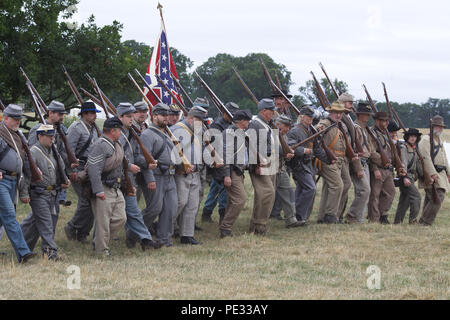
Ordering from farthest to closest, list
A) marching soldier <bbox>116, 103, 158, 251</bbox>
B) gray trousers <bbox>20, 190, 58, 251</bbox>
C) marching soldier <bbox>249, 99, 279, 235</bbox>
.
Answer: marching soldier <bbox>249, 99, 279, 235</bbox> → marching soldier <bbox>116, 103, 158, 251</bbox> → gray trousers <bbox>20, 190, 58, 251</bbox>

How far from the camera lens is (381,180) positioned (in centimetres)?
1218

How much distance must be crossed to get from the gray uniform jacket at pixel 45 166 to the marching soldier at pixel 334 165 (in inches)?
187

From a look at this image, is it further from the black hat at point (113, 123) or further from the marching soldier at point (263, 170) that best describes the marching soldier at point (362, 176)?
the black hat at point (113, 123)

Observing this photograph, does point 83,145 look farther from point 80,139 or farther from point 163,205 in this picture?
point 163,205

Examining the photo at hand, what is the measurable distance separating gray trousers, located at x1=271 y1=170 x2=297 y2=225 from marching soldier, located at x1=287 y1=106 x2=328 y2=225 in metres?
0.17

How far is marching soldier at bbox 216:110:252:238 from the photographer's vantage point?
10258 millimetres

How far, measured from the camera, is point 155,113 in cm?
958

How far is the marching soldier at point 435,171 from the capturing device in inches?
481

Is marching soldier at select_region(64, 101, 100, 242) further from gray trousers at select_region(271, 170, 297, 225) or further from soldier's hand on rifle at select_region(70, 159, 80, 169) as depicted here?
gray trousers at select_region(271, 170, 297, 225)

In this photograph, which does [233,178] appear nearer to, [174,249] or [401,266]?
[174,249]

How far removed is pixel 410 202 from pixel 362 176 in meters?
1.24

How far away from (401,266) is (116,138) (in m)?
3.87

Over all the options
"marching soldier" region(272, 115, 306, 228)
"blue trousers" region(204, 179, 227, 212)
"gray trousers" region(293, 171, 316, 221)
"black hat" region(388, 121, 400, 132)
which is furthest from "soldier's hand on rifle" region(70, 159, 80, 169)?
"black hat" region(388, 121, 400, 132)

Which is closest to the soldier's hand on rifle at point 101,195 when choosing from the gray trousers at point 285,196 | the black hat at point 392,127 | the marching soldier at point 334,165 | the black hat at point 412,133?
the gray trousers at point 285,196
